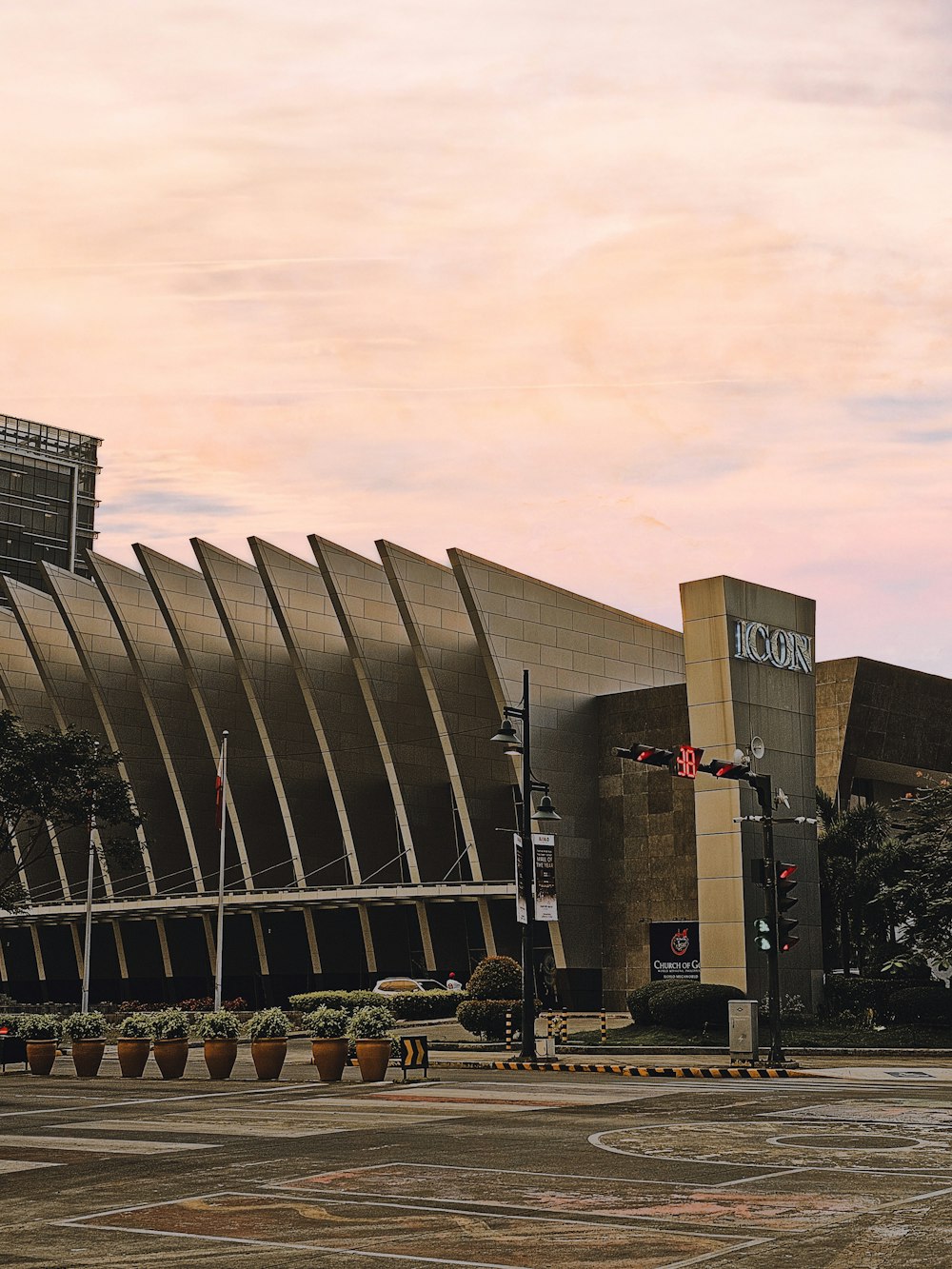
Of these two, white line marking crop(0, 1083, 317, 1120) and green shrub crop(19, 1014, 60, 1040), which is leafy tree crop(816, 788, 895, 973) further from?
green shrub crop(19, 1014, 60, 1040)

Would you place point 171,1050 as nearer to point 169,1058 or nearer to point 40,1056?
point 169,1058

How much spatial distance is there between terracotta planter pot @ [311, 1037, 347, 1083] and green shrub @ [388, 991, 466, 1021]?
21.6 meters

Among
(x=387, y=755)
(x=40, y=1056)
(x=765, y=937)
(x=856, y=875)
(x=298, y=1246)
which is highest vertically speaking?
(x=387, y=755)

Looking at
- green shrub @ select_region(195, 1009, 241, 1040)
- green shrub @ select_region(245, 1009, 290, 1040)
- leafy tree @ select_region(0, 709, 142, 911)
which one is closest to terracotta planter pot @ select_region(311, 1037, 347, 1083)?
green shrub @ select_region(245, 1009, 290, 1040)

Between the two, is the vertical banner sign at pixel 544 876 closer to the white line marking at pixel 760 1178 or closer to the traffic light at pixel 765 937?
the traffic light at pixel 765 937

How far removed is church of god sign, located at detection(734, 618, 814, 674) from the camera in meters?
43.7

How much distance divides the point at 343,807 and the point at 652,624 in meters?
16.7

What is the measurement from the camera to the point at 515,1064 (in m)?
34.2

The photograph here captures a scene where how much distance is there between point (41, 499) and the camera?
123m

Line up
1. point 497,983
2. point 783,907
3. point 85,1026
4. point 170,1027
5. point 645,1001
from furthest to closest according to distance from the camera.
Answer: point 497,983 < point 645,1001 < point 85,1026 < point 170,1027 < point 783,907

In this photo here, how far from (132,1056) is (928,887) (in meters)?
21.6

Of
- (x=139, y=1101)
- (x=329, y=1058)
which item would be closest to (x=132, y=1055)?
(x=329, y=1058)

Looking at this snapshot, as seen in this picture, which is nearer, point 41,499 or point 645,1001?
point 645,1001

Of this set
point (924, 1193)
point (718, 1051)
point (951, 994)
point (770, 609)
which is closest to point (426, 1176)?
point (924, 1193)
